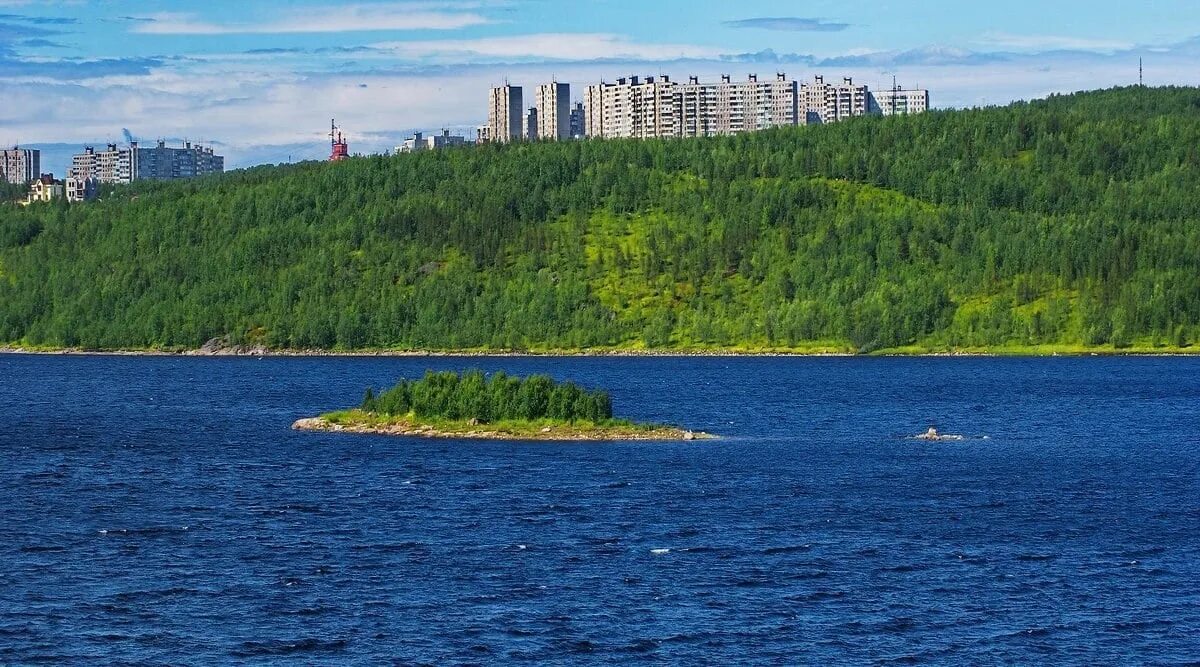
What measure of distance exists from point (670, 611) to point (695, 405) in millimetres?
103969

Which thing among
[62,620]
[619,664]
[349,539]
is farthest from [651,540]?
[62,620]

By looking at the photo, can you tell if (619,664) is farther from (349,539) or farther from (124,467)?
(124,467)

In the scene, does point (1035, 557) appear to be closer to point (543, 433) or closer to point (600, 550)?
point (600, 550)

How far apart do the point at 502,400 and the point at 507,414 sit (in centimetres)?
118

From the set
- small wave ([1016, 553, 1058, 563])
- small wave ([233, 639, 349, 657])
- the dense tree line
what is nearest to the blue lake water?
small wave ([233, 639, 349, 657])

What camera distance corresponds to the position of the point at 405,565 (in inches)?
2901

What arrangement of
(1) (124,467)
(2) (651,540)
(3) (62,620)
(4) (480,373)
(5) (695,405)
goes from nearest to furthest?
(3) (62,620) → (2) (651,540) → (1) (124,467) → (4) (480,373) → (5) (695,405)

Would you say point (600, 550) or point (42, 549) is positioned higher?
point (42, 549)

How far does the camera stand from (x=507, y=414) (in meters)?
125

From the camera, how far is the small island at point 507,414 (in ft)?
406

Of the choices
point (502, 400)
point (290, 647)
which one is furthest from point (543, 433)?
point (290, 647)

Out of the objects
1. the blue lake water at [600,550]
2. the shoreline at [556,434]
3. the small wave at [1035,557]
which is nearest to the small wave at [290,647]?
the blue lake water at [600,550]

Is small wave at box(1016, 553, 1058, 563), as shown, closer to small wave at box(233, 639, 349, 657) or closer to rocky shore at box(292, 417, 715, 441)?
small wave at box(233, 639, 349, 657)

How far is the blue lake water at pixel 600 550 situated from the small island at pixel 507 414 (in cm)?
368
